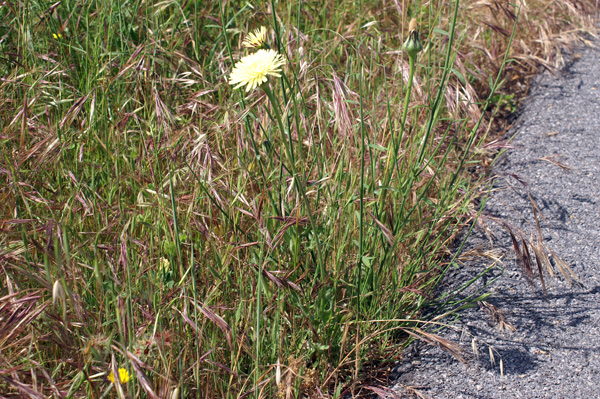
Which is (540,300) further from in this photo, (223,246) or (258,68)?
(258,68)

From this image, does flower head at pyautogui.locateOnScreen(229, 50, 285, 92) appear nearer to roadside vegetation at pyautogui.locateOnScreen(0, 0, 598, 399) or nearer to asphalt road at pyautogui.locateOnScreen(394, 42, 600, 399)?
roadside vegetation at pyautogui.locateOnScreen(0, 0, 598, 399)

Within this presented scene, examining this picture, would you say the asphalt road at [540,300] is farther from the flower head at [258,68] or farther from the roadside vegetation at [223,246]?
the flower head at [258,68]

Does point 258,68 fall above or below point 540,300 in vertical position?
above

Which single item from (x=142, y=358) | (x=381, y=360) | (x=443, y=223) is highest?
(x=142, y=358)

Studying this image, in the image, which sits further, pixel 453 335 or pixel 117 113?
pixel 117 113

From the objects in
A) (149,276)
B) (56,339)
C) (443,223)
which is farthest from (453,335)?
(56,339)

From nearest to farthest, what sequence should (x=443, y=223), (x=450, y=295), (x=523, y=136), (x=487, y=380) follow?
(x=487, y=380), (x=450, y=295), (x=443, y=223), (x=523, y=136)

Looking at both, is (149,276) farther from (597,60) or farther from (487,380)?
(597,60)

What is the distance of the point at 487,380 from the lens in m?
1.47

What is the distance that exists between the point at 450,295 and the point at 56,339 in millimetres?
1188

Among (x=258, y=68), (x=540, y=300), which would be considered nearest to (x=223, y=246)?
(x=258, y=68)

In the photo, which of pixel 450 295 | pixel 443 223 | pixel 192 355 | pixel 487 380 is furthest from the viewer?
pixel 443 223

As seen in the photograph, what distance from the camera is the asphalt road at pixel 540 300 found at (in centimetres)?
146

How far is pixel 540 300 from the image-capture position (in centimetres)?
173
